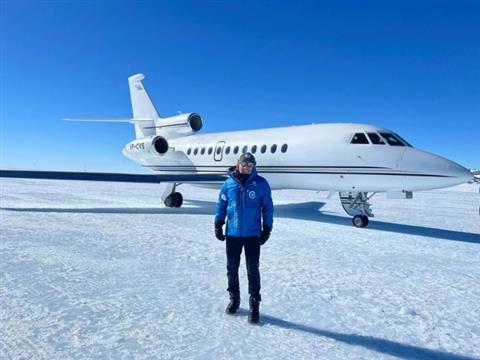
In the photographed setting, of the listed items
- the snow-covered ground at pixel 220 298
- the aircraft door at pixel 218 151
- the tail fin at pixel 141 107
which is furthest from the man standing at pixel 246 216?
the tail fin at pixel 141 107

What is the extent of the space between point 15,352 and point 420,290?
4.54m

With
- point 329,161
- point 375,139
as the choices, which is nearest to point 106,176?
point 329,161

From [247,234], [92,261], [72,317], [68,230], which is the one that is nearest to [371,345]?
[247,234]

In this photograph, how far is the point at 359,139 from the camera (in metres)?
10.7

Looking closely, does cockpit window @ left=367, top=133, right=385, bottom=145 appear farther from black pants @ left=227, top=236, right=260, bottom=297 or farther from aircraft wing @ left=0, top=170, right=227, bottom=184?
black pants @ left=227, top=236, right=260, bottom=297

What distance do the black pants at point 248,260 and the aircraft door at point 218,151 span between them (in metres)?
11.5

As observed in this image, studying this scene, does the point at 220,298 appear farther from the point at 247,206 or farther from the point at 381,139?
the point at 381,139

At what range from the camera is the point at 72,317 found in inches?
144

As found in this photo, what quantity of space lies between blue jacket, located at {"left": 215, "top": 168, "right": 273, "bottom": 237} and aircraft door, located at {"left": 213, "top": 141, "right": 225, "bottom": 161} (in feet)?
37.6

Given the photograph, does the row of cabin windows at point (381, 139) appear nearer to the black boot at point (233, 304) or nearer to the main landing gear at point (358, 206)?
the main landing gear at point (358, 206)

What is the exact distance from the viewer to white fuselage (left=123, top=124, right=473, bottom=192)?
934 cm

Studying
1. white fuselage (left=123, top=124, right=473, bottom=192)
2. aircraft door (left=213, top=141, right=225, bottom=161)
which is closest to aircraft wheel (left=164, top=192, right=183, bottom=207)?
white fuselage (left=123, top=124, right=473, bottom=192)

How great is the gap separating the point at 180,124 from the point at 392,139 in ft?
37.0

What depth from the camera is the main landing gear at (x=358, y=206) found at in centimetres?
1030
